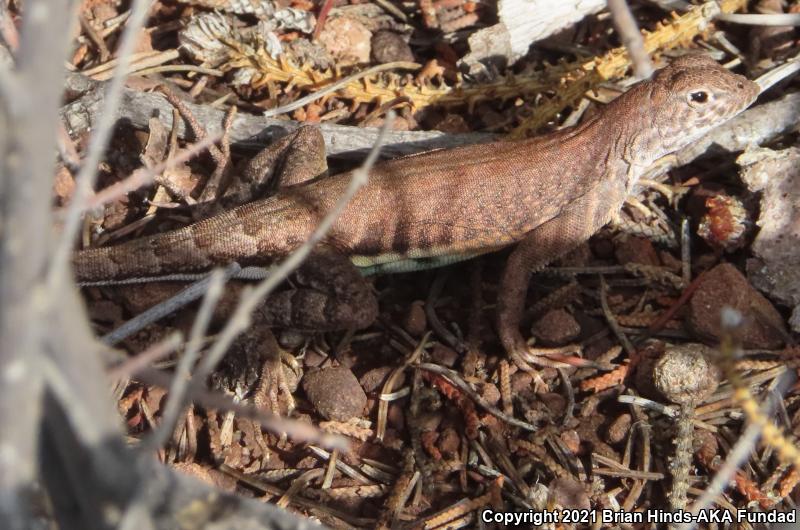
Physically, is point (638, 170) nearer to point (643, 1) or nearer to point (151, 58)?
point (643, 1)

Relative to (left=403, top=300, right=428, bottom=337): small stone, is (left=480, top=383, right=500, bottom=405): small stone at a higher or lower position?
lower

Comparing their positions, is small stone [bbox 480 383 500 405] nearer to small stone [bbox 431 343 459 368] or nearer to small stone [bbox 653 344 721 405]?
small stone [bbox 431 343 459 368]

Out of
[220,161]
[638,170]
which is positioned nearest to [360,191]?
[220,161]

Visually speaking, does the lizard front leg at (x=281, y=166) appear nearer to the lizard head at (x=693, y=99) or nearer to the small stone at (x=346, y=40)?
the small stone at (x=346, y=40)

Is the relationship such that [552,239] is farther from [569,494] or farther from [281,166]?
[281,166]

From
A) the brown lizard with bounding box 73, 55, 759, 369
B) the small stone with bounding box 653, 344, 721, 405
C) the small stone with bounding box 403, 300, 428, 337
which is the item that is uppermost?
the brown lizard with bounding box 73, 55, 759, 369
